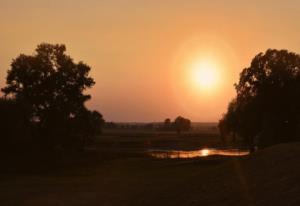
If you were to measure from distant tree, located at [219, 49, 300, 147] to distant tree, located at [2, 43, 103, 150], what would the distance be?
18827mm

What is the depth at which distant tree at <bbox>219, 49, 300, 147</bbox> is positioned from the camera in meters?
55.9

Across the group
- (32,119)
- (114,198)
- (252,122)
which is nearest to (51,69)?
(32,119)

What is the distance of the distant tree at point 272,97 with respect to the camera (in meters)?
55.9

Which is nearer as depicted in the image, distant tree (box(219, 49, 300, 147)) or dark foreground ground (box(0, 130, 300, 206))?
dark foreground ground (box(0, 130, 300, 206))

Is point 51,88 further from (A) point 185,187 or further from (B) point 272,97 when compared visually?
(A) point 185,187

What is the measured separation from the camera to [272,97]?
56.8m

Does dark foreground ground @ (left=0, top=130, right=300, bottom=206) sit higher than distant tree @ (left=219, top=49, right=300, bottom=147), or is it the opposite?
distant tree @ (left=219, top=49, right=300, bottom=147)

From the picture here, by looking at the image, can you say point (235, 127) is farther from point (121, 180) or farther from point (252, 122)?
point (121, 180)

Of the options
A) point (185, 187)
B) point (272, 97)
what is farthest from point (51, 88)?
point (185, 187)

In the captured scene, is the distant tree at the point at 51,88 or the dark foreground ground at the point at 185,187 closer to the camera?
the dark foreground ground at the point at 185,187

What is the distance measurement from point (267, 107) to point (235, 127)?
50.4ft

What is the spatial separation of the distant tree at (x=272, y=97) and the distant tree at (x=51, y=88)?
18827 mm

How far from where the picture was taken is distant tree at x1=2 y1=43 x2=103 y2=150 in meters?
60.1

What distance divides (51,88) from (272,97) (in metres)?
25.5
